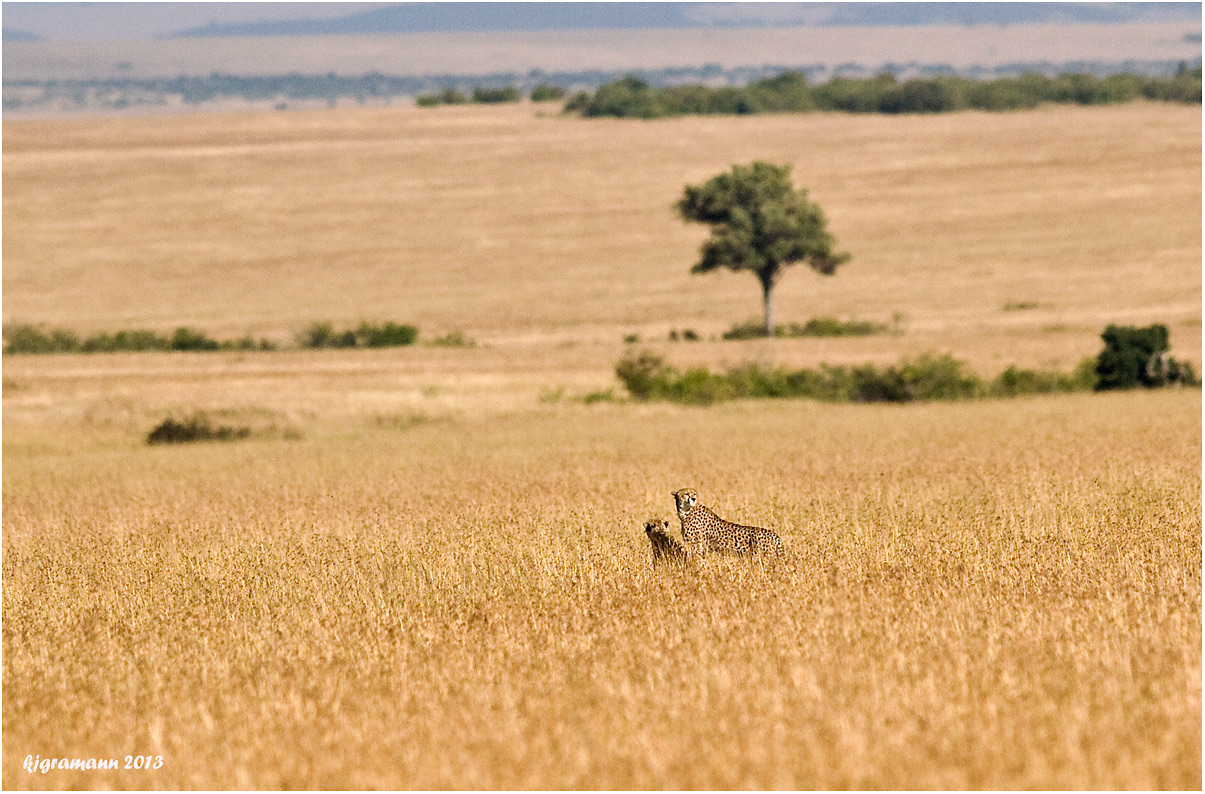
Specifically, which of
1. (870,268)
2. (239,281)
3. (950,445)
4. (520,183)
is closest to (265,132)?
(520,183)

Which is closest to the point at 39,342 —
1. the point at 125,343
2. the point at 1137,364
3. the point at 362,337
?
the point at 125,343

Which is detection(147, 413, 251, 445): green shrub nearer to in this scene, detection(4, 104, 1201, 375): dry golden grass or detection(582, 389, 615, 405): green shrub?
detection(582, 389, 615, 405): green shrub

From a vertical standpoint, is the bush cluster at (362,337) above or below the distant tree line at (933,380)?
below

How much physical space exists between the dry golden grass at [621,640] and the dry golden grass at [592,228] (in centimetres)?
2876

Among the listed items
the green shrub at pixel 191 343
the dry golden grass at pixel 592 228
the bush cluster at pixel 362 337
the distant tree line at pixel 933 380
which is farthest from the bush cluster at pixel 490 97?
the distant tree line at pixel 933 380

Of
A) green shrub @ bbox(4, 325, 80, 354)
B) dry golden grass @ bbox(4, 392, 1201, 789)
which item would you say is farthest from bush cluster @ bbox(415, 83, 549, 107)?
dry golden grass @ bbox(4, 392, 1201, 789)

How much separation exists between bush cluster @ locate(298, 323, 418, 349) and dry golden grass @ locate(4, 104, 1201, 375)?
226 cm

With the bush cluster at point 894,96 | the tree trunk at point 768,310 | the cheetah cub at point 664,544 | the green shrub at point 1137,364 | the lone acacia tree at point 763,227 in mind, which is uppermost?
the bush cluster at point 894,96

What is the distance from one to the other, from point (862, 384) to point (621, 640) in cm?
2733

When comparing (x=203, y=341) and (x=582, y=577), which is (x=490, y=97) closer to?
(x=203, y=341)

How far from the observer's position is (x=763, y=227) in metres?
51.1

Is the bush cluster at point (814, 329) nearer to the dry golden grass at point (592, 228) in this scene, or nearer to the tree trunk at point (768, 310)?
the tree trunk at point (768, 310)

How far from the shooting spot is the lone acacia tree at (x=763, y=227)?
167 ft

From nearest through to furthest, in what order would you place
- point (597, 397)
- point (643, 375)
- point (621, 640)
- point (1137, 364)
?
1. point (621, 640)
2. point (1137, 364)
3. point (597, 397)
4. point (643, 375)
